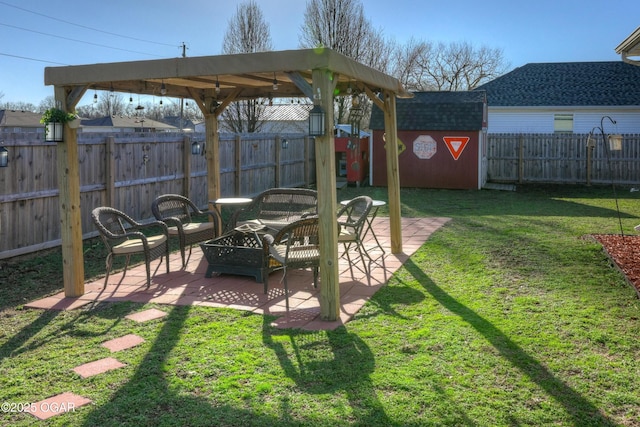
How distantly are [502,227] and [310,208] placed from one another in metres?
3.76

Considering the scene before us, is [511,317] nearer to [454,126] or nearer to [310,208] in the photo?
[310,208]

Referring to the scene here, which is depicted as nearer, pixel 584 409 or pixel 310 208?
pixel 584 409

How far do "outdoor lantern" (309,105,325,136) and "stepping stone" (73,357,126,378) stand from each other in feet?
8.13

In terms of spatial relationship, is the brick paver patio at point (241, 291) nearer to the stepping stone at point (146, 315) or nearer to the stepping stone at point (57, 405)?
the stepping stone at point (146, 315)

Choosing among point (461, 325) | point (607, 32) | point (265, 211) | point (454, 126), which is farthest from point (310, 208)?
point (607, 32)

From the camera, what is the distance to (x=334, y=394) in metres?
3.93

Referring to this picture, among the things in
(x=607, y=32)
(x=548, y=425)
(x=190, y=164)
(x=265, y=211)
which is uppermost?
(x=607, y=32)

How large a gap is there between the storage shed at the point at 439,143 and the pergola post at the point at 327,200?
1289 centimetres

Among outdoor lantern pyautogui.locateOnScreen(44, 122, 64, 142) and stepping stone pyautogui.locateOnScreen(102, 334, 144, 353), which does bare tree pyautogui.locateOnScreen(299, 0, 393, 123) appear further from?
stepping stone pyautogui.locateOnScreen(102, 334, 144, 353)

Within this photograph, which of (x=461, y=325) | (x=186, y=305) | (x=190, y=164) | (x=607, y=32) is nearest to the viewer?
(x=461, y=325)

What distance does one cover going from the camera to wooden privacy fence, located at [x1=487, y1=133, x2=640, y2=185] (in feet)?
62.0

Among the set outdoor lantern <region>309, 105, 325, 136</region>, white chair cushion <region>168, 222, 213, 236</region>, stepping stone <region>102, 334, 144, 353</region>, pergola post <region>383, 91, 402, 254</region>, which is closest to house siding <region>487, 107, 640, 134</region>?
pergola post <region>383, 91, 402, 254</region>

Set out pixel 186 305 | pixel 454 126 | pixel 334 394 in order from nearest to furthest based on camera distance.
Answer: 1. pixel 334 394
2. pixel 186 305
3. pixel 454 126

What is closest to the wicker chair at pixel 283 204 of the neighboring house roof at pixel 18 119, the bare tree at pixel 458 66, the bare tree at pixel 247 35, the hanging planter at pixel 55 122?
the hanging planter at pixel 55 122
